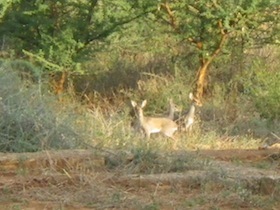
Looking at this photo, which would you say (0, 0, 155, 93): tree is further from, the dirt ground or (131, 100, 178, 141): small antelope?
the dirt ground

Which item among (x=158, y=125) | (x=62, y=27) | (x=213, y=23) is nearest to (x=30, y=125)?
(x=158, y=125)

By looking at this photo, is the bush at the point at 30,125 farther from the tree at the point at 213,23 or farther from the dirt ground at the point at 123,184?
the tree at the point at 213,23

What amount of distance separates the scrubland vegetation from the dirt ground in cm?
8

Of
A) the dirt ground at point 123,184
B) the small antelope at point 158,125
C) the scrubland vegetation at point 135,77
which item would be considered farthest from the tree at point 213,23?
the dirt ground at point 123,184

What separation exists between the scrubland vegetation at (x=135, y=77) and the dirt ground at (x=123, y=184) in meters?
0.08

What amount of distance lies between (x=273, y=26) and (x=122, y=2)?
343 centimetres

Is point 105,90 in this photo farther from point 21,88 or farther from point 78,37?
point 21,88

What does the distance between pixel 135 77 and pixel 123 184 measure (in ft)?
39.9

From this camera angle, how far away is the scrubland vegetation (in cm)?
1016

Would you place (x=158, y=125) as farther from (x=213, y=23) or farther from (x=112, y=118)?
(x=213, y=23)

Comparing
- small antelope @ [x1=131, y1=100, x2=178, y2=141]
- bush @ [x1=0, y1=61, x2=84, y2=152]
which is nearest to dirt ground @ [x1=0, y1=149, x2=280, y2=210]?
bush @ [x1=0, y1=61, x2=84, y2=152]

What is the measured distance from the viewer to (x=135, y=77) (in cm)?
2023

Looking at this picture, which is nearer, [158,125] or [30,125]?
[30,125]

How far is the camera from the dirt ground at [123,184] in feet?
24.1
